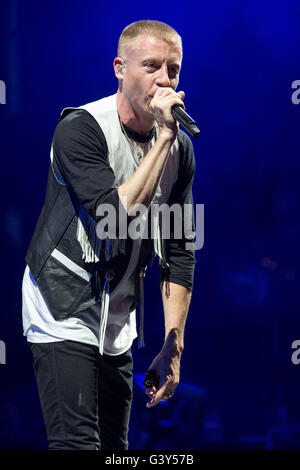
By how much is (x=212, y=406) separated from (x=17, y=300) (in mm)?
1308

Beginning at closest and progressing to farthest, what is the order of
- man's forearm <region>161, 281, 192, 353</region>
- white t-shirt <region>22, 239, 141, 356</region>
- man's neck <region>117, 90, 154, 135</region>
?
white t-shirt <region>22, 239, 141, 356</region>, man's neck <region>117, 90, 154, 135</region>, man's forearm <region>161, 281, 192, 353</region>

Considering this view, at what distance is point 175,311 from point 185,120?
64 centimetres

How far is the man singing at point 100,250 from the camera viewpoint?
162cm

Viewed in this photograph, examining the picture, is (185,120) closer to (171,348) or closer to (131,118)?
(131,118)

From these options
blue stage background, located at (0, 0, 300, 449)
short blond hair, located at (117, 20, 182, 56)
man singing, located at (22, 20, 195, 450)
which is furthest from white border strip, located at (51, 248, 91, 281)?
blue stage background, located at (0, 0, 300, 449)

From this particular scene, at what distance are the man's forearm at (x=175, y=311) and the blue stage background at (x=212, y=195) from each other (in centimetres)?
149

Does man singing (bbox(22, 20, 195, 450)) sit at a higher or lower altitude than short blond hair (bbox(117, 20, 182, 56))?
lower

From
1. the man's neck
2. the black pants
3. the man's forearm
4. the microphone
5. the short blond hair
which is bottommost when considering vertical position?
the black pants

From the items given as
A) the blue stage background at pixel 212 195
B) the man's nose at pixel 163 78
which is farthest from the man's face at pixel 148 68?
the blue stage background at pixel 212 195

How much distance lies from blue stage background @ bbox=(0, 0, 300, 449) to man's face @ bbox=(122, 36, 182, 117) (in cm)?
187

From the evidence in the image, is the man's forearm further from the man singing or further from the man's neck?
the man's neck

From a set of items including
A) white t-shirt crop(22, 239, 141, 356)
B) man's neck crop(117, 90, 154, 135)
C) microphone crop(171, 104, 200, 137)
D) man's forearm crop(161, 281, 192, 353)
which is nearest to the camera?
microphone crop(171, 104, 200, 137)

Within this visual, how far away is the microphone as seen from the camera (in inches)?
62.3
